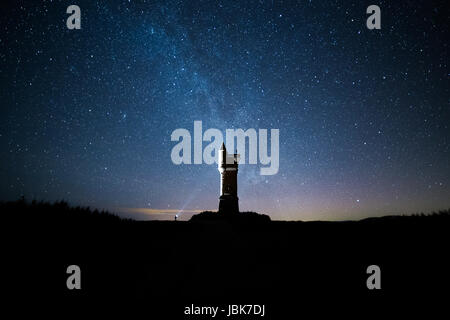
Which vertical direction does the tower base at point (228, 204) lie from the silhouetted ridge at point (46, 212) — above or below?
below

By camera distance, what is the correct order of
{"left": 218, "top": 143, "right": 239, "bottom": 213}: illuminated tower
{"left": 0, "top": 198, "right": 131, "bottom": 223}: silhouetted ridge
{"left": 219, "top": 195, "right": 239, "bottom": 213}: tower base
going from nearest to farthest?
{"left": 0, "top": 198, "right": 131, "bottom": 223}: silhouetted ridge → {"left": 219, "top": 195, "right": 239, "bottom": 213}: tower base → {"left": 218, "top": 143, "right": 239, "bottom": 213}: illuminated tower

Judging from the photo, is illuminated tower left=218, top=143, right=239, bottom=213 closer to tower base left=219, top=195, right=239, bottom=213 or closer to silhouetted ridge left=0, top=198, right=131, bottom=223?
tower base left=219, top=195, right=239, bottom=213

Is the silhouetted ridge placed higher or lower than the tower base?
higher

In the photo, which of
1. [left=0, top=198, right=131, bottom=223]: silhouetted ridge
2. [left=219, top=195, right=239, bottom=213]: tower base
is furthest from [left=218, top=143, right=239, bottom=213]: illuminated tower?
[left=0, top=198, right=131, bottom=223]: silhouetted ridge

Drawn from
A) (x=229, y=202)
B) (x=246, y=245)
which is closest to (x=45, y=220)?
(x=246, y=245)

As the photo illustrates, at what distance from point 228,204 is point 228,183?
3017 millimetres

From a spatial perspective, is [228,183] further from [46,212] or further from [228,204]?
[46,212]

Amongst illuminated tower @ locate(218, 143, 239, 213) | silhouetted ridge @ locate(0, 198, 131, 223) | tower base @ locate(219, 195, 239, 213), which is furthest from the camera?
illuminated tower @ locate(218, 143, 239, 213)

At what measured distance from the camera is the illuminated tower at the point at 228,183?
1539 inches

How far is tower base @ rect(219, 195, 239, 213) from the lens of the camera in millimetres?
38672

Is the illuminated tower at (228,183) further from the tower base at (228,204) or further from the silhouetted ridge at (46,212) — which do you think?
the silhouetted ridge at (46,212)

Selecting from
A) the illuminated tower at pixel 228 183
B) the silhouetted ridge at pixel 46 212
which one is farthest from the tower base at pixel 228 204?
the silhouetted ridge at pixel 46 212

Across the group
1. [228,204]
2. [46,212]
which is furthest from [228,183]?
[46,212]
